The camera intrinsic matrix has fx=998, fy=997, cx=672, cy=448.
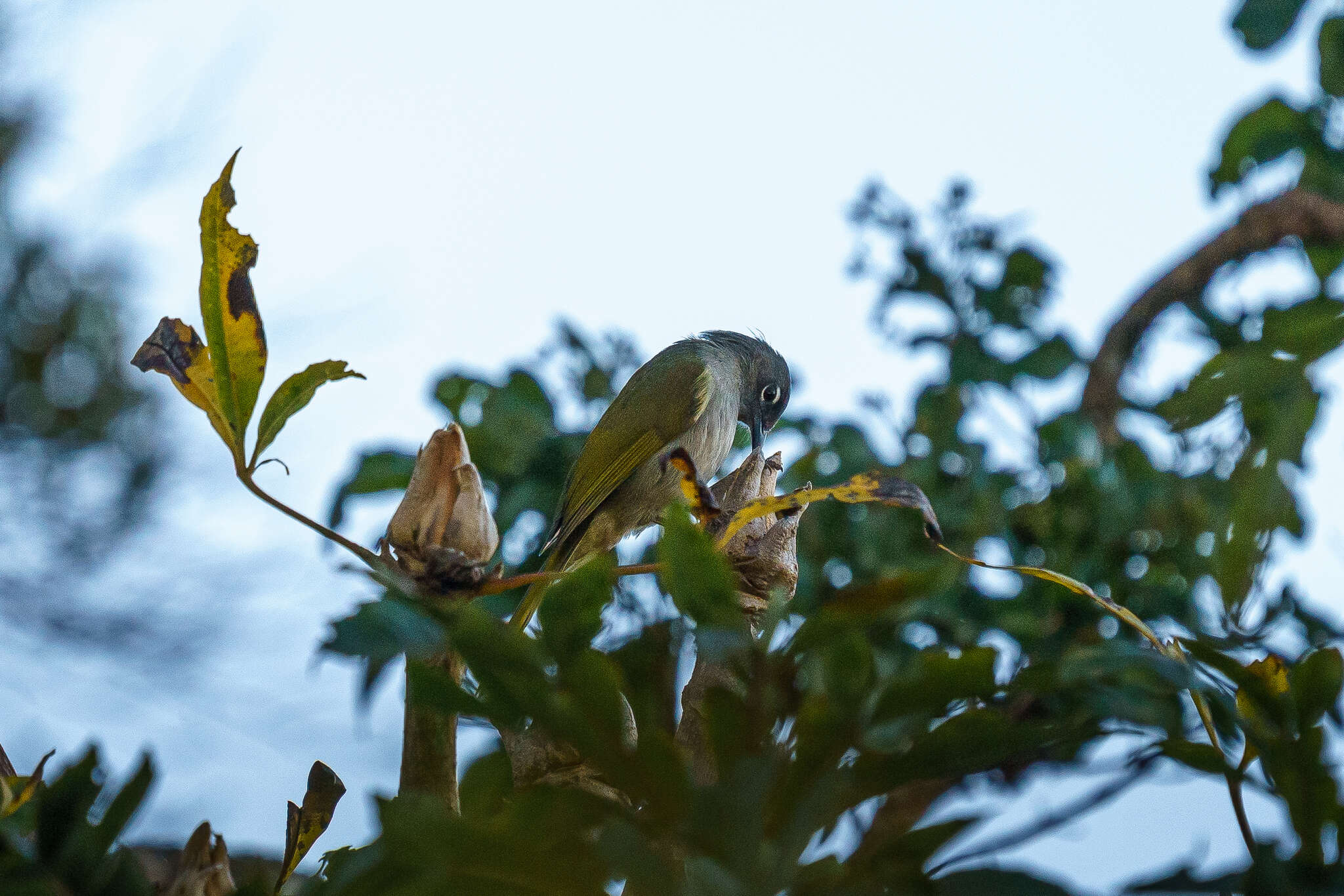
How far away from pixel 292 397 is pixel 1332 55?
202cm

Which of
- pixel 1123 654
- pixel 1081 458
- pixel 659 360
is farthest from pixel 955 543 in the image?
pixel 1123 654

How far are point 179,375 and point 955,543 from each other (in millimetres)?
1688

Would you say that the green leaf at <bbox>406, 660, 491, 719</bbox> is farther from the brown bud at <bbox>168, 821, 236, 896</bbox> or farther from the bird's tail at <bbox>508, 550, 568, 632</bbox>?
the bird's tail at <bbox>508, 550, 568, 632</bbox>

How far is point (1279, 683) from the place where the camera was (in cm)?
57

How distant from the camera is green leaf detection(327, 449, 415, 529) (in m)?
1.65

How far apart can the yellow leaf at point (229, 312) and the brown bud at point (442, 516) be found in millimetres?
163

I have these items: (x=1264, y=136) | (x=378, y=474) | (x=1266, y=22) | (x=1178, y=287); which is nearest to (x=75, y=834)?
(x=378, y=474)

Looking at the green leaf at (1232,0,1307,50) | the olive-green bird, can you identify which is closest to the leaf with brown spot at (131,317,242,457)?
the olive-green bird

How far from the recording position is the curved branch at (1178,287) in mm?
2229

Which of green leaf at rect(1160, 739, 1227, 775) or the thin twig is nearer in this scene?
green leaf at rect(1160, 739, 1227, 775)

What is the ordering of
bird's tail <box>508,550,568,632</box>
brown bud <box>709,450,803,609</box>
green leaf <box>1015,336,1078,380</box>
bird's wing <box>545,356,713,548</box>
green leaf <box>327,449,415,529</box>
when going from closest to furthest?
brown bud <box>709,450,803,609</box>, bird's tail <box>508,550,568,632</box>, green leaf <box>327,449,415,529</box>, bird's wing <box>545,356,713,548</box>, green leaf <box>1015,336,1078,380</box>

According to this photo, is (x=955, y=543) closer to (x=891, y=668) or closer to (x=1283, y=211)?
(x=1283, y=211)

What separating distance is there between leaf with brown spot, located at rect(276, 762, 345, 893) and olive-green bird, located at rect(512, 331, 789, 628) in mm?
1176

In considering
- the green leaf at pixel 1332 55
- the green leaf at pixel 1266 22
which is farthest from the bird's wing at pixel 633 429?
the green leaf at pixel 1332 55
